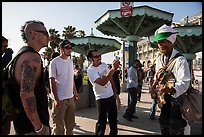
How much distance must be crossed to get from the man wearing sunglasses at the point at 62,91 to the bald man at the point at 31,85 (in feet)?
4.49

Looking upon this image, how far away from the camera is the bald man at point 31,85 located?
7.06ft

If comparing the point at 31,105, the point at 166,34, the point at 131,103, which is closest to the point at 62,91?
the point at 31,105

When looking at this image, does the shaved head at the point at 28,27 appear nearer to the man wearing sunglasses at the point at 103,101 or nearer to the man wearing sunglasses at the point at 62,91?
the man wearing sunglasses at the point at 62,91

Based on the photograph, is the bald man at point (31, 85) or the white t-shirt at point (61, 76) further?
the white t-shirt at point (61, 76)

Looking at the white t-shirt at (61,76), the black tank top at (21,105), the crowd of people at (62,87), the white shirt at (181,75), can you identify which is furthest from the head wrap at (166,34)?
the white t-shirt at (61,76)

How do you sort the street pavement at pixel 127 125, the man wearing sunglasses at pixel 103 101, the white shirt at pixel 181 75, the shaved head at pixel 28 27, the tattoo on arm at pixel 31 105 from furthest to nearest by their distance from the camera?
the street pavement at pixel 127 125, the man wearing sunglasses at pixel 103 101, the white shirt at pixel 181 75, the shaved head at pixel 28 27, the tattoo on arm at pixel 31 105

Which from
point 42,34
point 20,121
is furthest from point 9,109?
point 42,34

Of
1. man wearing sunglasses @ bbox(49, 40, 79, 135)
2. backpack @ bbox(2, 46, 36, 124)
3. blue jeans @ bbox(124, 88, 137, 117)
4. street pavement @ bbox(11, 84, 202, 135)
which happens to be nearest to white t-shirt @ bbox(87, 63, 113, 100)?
man wearing sunglasses @ bbox(49, 40, 79, 135)

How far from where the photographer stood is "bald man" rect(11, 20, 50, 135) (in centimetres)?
215

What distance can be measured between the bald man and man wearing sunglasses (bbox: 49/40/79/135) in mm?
1370

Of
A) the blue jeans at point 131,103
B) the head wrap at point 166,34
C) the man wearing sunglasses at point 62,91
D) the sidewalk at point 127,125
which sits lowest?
the sidewalk at point 127,125

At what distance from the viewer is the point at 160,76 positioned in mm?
2852

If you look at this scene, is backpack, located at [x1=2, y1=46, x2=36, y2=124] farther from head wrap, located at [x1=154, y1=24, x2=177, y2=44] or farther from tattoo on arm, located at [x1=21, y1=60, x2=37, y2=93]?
head wrap, located at [x1=154, y1=24, x2=177, y2=44]

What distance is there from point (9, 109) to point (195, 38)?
28.9 ft
